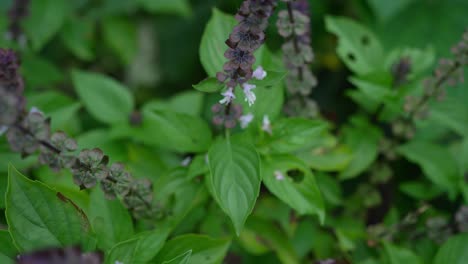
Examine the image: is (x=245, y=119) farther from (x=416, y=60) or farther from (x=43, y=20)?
(x=43, y=20)

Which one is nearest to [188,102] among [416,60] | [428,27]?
[416,60]

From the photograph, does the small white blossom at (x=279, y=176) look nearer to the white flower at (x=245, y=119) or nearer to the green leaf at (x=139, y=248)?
the white flower at (x=245, y=119)

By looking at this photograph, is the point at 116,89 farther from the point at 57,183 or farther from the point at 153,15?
the point at 153,15

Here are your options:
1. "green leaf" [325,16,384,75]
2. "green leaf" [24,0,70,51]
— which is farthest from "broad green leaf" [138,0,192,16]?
"green leaf" [325,16,384,75]

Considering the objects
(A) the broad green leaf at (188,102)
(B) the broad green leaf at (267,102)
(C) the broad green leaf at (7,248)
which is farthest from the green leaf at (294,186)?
(C) the broad green leaf at (7,248)

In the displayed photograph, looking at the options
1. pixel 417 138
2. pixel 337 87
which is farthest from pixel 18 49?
pixel 417 138

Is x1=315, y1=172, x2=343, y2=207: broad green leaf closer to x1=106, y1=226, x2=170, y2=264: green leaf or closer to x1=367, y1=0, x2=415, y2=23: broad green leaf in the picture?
x1=106, y1=226, x2=170, y2=264: green leaf

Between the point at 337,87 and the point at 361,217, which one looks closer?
the point at 361,217
